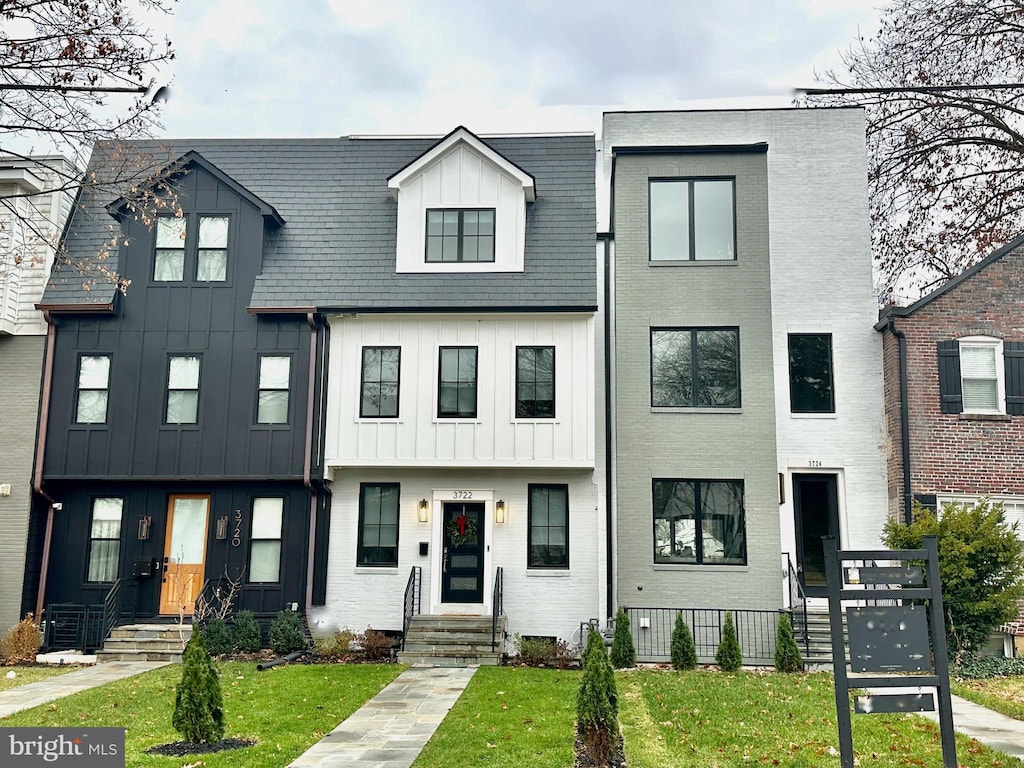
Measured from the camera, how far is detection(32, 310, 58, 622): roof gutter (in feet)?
54.4

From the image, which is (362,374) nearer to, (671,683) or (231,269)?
(231,269)

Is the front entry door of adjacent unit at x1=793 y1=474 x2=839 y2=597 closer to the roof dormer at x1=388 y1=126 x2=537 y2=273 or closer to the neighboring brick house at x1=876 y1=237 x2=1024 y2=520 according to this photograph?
the neighboring brick house at x1=876 y1=237 x2=1024 y2=520

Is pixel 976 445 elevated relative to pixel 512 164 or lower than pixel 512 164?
lower

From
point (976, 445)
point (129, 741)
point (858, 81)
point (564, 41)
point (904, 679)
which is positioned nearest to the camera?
point (904, 679)

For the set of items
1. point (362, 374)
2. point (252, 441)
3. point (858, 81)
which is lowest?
point (252, 441)

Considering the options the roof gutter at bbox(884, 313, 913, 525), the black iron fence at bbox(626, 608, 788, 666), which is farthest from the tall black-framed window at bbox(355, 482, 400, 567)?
the roof gutter at bbox(884, 313, 913, 525)

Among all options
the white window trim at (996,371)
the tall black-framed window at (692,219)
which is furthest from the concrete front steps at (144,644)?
the white window trim at (996,371)

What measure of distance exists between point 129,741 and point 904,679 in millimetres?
7143

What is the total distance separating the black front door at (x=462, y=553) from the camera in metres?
16.9

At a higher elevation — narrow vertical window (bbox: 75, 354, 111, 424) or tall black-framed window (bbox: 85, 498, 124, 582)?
narrow vertical window (bbox: 75, 354, 111, 424)

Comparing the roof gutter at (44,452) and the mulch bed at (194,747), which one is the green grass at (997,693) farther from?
the roof gutter at (44,452)

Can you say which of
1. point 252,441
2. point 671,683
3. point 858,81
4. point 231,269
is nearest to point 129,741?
point 671,683

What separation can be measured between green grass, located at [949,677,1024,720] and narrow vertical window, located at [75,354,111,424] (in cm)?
1463

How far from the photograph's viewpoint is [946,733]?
7402 mm
